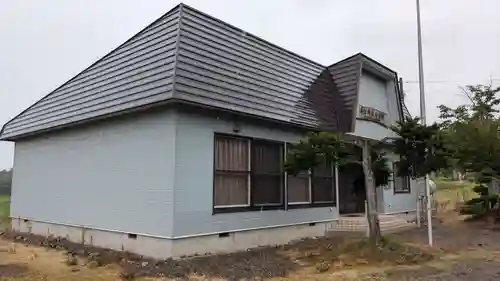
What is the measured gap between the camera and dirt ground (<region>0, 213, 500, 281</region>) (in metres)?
7.97

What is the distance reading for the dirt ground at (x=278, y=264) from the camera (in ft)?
26.1

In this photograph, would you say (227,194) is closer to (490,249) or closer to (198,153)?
(198,153)

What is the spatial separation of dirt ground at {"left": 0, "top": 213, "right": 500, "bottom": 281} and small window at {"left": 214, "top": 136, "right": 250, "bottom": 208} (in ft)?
4.16

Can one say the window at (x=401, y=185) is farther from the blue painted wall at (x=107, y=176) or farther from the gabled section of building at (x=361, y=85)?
the blue painted wall at (x=107, y=176)

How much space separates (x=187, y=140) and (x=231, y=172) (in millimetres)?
1570

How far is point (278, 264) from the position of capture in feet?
29.9

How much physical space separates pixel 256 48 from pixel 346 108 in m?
3.37

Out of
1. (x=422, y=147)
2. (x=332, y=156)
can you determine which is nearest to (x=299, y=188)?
(x=332, y=156)

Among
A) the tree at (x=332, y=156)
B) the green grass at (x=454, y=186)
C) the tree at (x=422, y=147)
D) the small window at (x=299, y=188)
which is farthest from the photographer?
the green grass at (x=454, y=186)

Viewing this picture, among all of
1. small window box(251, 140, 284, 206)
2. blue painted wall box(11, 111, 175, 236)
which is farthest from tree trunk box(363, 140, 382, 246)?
blue painted wall box(11, 111, 175, 236)

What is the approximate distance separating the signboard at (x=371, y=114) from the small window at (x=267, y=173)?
3782 mm

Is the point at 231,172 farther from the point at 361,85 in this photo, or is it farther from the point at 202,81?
the point at 361,85

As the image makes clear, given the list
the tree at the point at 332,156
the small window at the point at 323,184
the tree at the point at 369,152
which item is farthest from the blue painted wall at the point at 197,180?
the small window at the point at 323,184

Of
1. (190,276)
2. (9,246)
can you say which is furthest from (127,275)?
(9,246)
